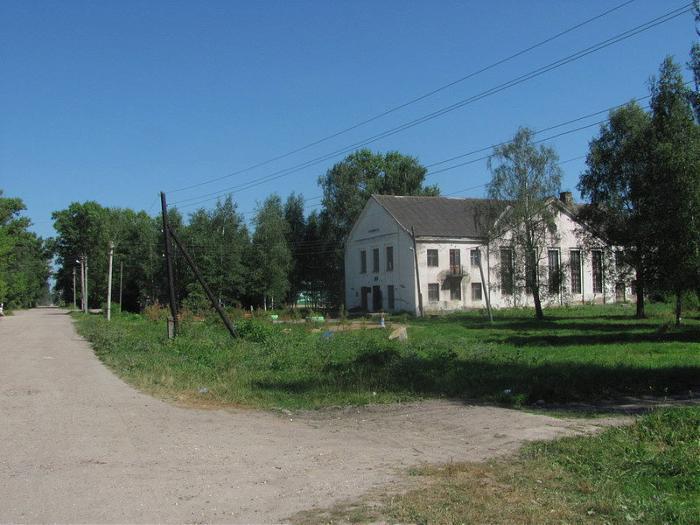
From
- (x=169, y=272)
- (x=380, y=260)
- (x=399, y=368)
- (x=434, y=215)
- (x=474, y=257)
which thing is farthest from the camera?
(x=434, y=215)

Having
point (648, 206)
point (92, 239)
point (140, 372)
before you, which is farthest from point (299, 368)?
point (92, 239)

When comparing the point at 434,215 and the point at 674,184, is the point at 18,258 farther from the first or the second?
the point at 674,184

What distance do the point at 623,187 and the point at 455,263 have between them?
2310 centimetres

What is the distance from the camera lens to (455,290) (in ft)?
176

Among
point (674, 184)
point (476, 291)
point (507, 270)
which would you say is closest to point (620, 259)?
point (674, 184)

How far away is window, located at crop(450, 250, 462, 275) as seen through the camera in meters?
53.2

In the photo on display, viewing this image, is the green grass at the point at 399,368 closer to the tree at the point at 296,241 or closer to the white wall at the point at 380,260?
the white wall at the point at 380,260

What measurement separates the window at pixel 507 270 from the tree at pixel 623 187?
6813 millimetres

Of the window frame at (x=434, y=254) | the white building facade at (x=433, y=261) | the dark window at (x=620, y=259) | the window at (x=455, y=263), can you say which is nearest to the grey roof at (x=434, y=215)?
the white building facade at (x=433, y=261)

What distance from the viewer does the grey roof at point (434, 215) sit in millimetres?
53406

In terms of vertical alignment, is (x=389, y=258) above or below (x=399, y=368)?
above

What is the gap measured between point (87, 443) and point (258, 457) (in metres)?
2.82

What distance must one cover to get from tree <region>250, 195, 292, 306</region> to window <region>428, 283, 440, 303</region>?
16564mm

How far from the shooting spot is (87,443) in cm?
915
